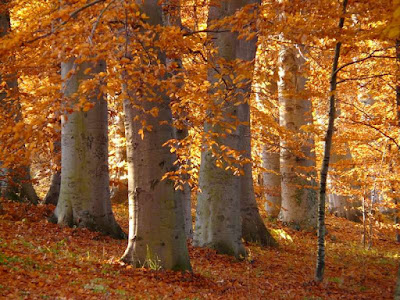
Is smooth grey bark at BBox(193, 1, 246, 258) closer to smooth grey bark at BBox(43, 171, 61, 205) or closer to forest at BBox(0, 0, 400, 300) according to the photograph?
forest at BBox(0, 0, 400, 300)

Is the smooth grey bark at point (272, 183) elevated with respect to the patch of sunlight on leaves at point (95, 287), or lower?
elevated

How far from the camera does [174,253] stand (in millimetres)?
6973

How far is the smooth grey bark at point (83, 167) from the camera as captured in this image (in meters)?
9.69

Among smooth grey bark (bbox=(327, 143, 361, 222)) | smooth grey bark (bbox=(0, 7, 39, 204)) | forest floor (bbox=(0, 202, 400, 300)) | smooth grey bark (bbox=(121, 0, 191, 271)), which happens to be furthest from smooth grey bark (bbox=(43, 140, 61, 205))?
smooth grey bark (bbox=(327, 143, 361, 222))

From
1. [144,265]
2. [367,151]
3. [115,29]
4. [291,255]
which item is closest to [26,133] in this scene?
[115,29]

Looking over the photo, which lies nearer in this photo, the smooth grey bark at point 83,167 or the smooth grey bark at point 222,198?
the smooth grey bark at point 222,198

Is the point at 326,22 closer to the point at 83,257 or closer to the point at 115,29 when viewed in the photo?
the point at 115,29

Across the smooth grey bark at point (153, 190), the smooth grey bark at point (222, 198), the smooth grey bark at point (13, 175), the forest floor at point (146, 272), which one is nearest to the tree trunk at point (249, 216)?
the forest floor at point (146, 272)

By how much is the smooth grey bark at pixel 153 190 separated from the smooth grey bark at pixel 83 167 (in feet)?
9.89

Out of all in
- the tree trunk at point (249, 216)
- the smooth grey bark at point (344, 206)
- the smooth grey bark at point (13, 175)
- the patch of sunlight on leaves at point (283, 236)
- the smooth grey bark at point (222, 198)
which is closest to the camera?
the smooth grey bark at point (222, 198)

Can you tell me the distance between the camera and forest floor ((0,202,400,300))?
585 cm

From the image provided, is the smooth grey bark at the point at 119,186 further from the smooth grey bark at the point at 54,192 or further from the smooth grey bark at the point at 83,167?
the smooth grey bark at the point at 83,167

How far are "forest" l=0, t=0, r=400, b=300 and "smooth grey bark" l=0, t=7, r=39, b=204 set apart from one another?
4cm

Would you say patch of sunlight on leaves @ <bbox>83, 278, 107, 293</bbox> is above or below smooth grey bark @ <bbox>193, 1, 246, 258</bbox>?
below
